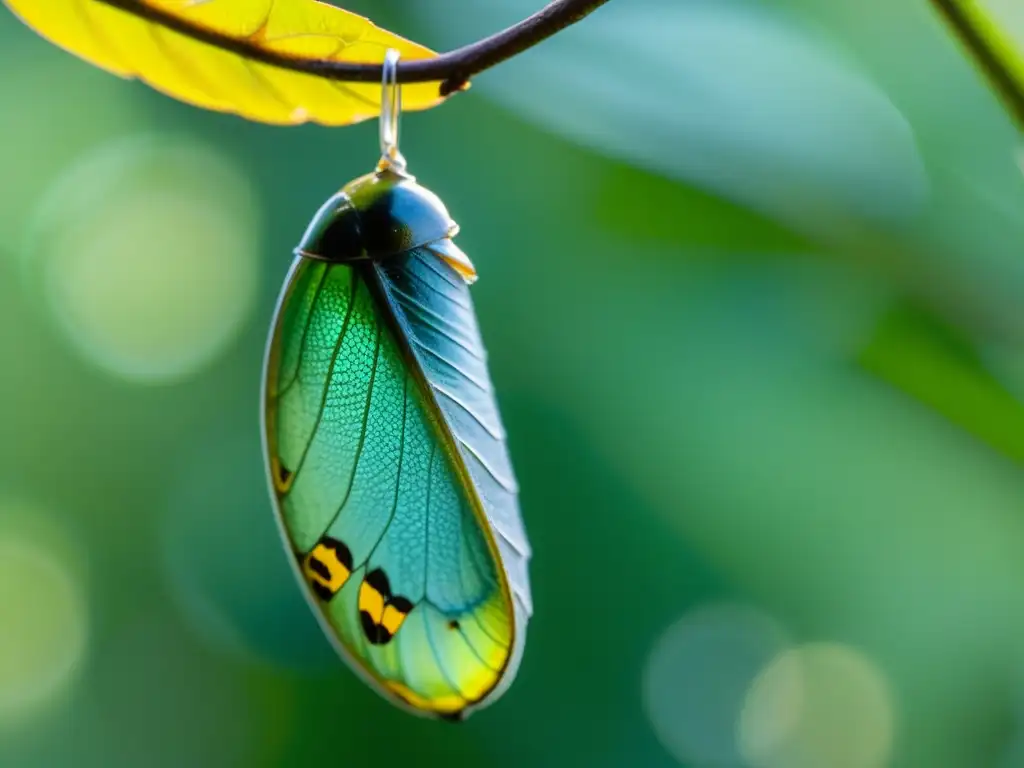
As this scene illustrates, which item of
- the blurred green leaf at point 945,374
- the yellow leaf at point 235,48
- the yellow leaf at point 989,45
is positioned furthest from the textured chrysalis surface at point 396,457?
the blurred green leaf at point 945,374

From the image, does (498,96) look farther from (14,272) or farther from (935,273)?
(14,272)

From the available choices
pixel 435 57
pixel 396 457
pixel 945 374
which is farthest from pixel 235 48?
pixel 945 374

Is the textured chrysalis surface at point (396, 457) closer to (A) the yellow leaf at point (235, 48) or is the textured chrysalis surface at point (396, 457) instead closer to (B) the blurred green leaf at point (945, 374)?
(A) the yellow leaf at point (235, 48)

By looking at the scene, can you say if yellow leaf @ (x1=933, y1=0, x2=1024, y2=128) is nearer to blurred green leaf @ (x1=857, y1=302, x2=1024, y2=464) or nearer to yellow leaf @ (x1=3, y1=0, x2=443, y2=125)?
yellow leaf @ (x1=3, y1=0, x2=443, y2=125)

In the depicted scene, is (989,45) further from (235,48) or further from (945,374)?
(945,374)

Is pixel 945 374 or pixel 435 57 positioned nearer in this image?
pixel 435 57

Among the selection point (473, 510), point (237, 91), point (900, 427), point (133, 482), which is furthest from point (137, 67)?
point (133, 482)

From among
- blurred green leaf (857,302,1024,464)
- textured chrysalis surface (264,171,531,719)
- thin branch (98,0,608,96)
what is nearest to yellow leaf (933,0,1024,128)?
thin branch (98,0,608,96)

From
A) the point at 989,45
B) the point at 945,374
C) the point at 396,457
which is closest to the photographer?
the point at 989,45
